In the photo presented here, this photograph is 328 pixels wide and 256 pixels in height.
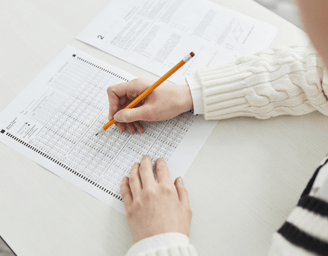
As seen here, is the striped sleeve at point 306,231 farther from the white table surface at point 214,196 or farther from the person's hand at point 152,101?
the person's hand at point 152,101

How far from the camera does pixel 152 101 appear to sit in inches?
21.2

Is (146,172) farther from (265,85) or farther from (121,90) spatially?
(265,85)

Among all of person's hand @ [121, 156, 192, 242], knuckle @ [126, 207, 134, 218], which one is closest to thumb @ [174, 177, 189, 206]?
person's hand @ [121, 156, 192, 242]

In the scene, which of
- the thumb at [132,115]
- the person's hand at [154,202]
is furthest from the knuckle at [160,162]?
the thumb at [132,115]

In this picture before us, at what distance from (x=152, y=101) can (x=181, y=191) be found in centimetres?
21

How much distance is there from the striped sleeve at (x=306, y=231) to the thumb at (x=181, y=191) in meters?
0.17

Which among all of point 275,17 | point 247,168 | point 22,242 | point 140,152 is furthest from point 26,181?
point 275,17

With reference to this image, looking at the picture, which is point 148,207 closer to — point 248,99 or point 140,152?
point 140,152

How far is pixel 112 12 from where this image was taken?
0.71 meters

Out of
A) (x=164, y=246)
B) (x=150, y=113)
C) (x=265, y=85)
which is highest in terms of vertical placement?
(x=265, y=85)

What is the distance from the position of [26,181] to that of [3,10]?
55 centimetres

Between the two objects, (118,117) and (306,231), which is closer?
(306,231)

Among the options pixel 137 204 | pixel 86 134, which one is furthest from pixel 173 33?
pixel 137 204

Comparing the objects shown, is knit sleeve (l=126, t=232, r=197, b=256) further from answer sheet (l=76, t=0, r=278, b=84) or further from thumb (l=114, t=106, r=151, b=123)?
answer sheet (l=76, t=0, r=278, b=84)
